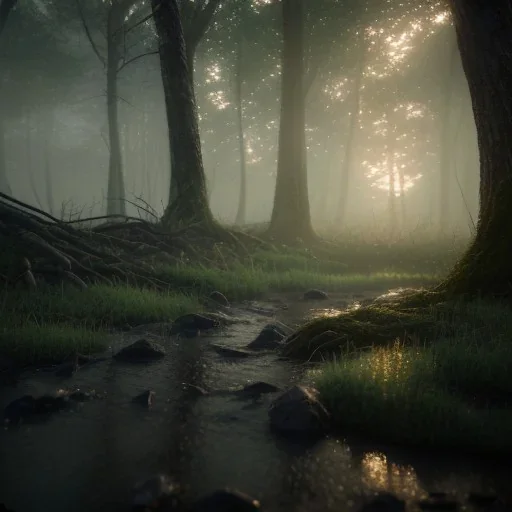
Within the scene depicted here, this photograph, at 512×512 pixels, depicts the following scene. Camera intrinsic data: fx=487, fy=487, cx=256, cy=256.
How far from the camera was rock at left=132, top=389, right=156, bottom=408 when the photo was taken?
3473 millimetres

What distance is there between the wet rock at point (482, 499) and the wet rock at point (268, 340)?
9.35 feet

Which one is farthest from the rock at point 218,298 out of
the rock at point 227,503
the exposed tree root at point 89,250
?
the rock at point 227,503

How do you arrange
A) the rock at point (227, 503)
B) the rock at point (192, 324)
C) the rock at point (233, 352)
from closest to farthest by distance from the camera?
the rock at point (227, 503)
the rock at point (233, 352)
the rock at point (192, 324)

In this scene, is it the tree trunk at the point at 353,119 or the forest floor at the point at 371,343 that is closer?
the forest floor at the point at 371,343

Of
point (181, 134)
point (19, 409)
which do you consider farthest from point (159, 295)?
point (181, 134)

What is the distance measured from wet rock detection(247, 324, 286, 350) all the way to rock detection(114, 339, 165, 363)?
0.97 m

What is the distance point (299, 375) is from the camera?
4137 mm

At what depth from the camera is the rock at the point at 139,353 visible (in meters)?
4.55

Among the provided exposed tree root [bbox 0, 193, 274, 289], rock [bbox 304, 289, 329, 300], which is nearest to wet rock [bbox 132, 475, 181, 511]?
exposed tree root [bbox 0, 193, 274, 289]

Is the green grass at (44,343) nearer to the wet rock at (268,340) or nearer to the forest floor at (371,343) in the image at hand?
the forest floor at (371,343)

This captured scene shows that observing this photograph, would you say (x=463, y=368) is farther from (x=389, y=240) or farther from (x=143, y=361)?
(x=389, y=240)

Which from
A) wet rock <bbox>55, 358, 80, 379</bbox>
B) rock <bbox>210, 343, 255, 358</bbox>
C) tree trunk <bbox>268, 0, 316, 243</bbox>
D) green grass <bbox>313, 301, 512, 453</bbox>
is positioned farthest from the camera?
tree trunk <bbox>268, 0, 316, 243</bbox>

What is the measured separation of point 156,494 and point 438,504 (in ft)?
4.29

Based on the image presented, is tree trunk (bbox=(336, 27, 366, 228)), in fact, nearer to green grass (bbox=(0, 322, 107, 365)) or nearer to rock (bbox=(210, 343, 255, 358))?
rock (bbox=(210, 343, 255, 358))
